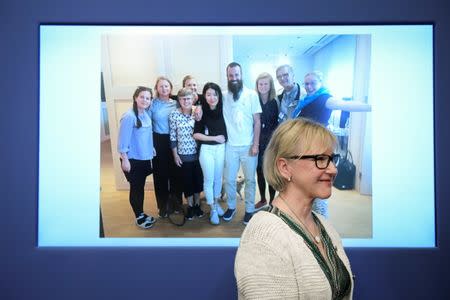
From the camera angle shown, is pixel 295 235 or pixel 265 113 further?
pixel 265 113

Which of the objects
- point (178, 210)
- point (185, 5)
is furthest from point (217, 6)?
point (178, 210)

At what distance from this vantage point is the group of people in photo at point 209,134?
2158mm

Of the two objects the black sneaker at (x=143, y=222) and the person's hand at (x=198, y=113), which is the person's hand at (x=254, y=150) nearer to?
the person's hand at (x=198, y=113)

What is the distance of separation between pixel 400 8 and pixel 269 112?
97 cm

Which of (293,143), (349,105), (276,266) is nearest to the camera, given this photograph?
(276,266)

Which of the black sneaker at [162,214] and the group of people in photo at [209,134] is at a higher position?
the group of people in photo at [209,134]

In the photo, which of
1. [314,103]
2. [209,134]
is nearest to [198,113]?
[209,134]

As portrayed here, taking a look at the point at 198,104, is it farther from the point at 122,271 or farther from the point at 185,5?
the point at 122,271

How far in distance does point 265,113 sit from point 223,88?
290mm

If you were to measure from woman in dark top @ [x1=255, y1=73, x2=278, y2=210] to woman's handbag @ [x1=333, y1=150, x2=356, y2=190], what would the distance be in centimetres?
43

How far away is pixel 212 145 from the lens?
2.21 metres

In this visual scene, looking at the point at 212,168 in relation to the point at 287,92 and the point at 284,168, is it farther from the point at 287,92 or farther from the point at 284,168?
the point at 284,168

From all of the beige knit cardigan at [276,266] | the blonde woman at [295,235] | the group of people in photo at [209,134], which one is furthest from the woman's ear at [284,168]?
the group of people in photo at [209,134]

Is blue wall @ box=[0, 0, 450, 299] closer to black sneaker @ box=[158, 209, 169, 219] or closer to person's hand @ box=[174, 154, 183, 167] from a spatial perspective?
black sneaker @ box=[158, 209, 169, 219]
